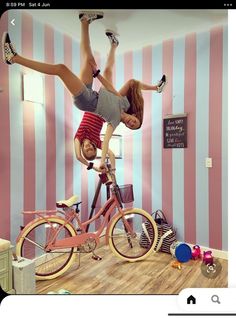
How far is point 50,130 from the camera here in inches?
45.9

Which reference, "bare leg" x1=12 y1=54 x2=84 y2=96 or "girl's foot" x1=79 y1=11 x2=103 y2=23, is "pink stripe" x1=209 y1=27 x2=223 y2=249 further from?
"bare leg" x1=12 y1=54 x2=84 y2=96

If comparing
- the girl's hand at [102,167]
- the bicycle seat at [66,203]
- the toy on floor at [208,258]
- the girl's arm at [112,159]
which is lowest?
the toy on floor at [208,258]

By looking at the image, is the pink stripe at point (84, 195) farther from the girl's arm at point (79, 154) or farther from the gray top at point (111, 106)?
the gray top at point (111, 106)

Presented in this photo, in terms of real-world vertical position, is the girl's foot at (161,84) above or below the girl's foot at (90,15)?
below

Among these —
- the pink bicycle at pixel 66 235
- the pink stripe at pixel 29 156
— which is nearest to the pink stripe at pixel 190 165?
the pink bicycle at pixel 66 235

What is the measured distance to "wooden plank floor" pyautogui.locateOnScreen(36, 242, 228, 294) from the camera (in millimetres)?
1006

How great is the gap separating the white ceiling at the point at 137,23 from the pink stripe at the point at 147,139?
0.29 feet

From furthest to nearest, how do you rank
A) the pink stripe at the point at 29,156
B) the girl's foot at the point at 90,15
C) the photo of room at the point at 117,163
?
the pink stripe at the point at 29,156
the photo of room at the point at 117,163
the girl's foot at the point at 90,15

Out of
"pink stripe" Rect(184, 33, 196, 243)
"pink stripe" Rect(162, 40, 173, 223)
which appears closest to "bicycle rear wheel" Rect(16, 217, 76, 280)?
"pink stripe" Rect(162, 40, 173, 223)

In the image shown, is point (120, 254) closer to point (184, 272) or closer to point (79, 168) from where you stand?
point (184, 272)

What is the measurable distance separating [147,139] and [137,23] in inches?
21.8

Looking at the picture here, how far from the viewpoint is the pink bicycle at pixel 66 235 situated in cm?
115
